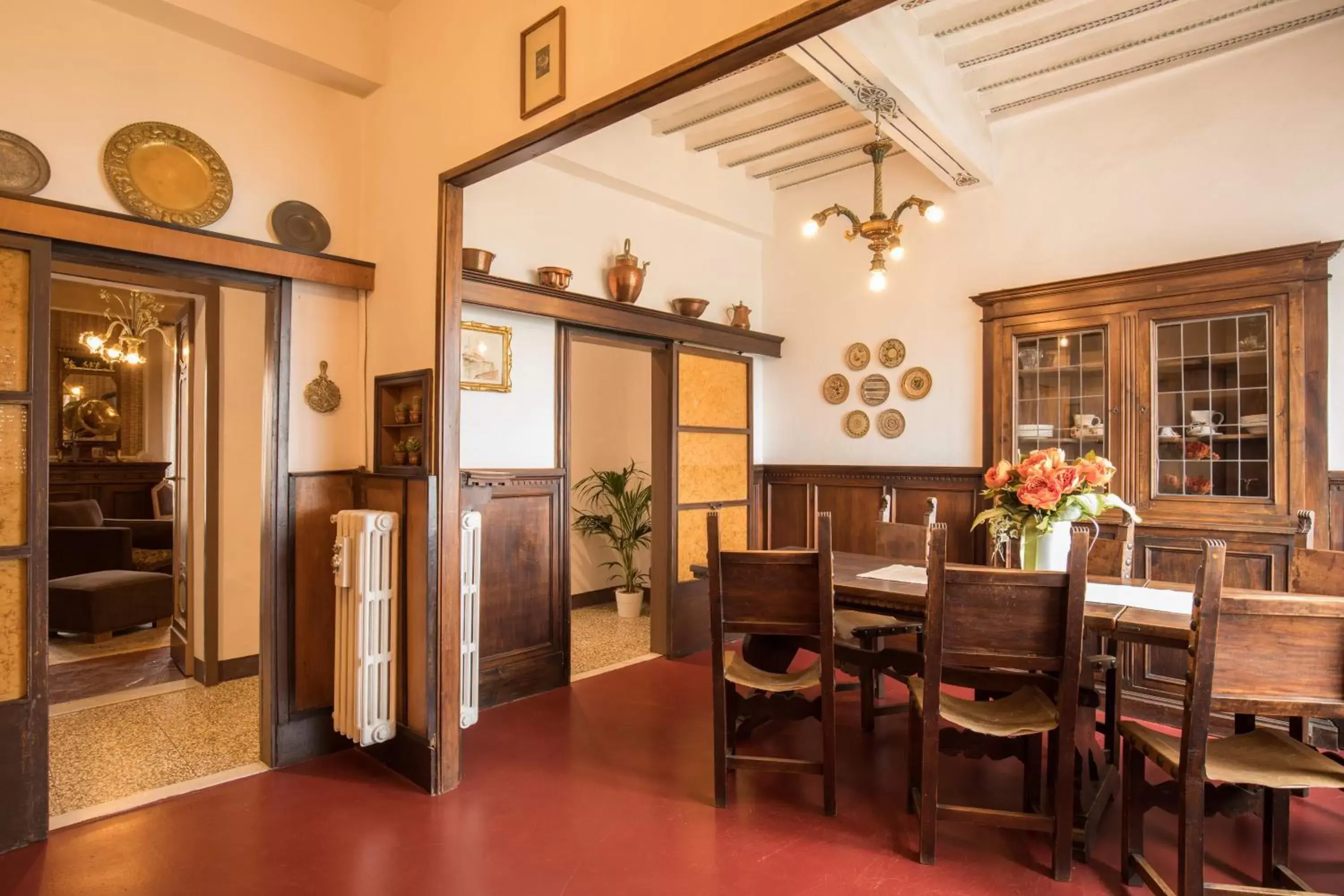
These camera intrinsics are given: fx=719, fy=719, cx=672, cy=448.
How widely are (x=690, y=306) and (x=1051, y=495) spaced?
→ 2.84 metres

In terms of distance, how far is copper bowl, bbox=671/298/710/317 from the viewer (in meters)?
4.93

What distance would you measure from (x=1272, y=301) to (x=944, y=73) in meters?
2.02

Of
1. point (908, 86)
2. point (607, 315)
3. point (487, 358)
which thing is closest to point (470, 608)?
point (487, 358)

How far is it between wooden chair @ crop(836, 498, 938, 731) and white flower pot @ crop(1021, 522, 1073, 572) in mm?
381

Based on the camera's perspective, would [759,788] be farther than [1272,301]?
No

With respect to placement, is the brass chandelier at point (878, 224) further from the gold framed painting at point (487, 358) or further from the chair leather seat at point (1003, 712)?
the chair leather seat at point (1003, 712)

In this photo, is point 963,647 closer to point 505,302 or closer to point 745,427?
point 505,302

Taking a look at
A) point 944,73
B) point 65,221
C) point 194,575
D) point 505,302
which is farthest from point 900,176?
point 194,575

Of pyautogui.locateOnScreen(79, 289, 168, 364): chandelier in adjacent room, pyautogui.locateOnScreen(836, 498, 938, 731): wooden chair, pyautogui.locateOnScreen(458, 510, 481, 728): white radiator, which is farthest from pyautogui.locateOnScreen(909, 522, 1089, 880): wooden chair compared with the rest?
pyautogui.locateOnScreen(79, 289, 168, 364): chandelier in adjacent room

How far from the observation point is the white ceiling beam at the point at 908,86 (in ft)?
10.3

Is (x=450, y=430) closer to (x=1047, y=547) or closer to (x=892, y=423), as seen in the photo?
(x=1047, y=547)

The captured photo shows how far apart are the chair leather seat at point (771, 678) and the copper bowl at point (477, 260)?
230 cm

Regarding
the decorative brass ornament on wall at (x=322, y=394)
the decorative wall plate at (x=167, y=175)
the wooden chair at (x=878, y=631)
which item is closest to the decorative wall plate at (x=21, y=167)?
the decorative wall plate at (x=167, y=175)

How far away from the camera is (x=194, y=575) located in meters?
4.32
